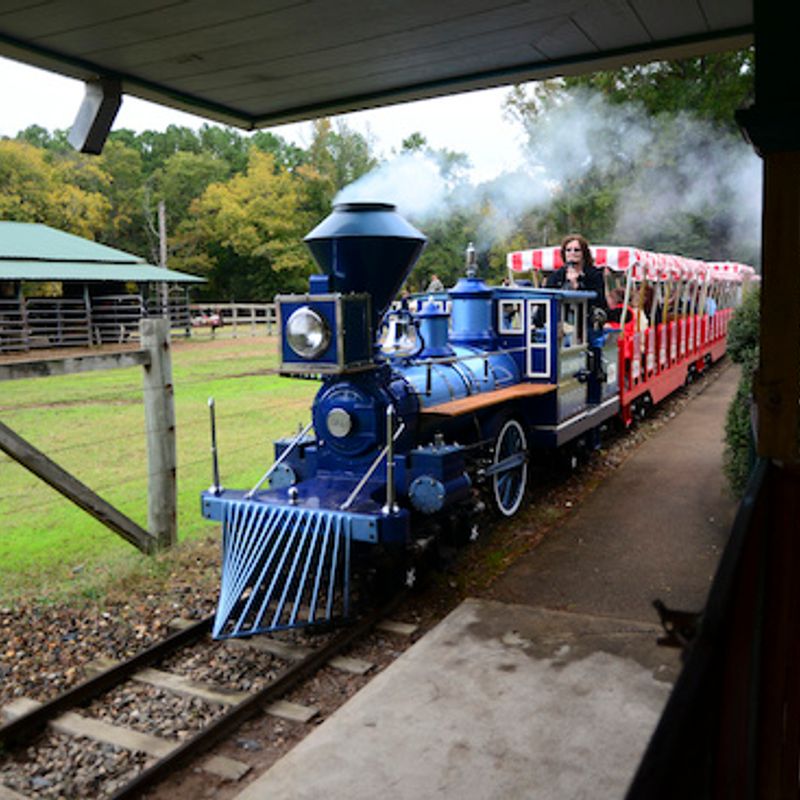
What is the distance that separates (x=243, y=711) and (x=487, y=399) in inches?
128

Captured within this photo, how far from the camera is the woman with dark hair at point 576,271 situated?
9281 millimetres

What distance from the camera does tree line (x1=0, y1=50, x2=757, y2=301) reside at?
24062 mm

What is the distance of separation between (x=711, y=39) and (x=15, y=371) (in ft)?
15.1

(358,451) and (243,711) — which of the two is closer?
(243,711)

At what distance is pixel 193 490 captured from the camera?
8219mm

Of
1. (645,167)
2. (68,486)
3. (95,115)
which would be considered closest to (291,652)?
(68,486)

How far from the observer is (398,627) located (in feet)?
16.4

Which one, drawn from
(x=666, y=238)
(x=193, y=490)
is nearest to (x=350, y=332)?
(x=193, y=490)

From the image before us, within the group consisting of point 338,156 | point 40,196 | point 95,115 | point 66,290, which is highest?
point 40,196

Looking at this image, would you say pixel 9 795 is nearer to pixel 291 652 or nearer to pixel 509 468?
pixel 291 652

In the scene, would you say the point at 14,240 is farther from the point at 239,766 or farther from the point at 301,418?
the point at 239,766

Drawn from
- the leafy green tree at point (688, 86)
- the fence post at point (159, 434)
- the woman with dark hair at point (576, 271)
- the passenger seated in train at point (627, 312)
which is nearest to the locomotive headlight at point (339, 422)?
the fence post at point (159, 434)

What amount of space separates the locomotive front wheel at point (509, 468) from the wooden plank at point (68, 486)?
2.98 metres

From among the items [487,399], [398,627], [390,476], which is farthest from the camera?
[487,399]
